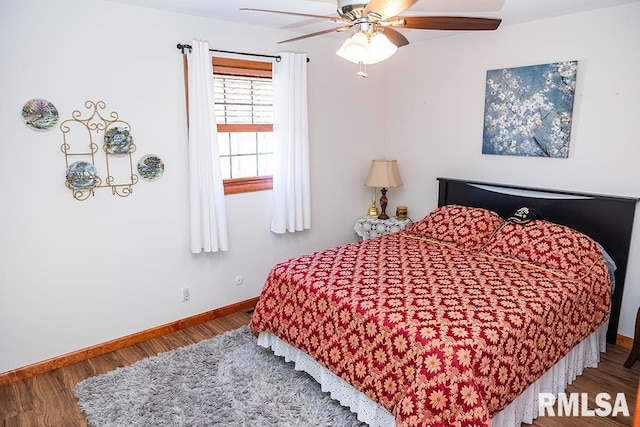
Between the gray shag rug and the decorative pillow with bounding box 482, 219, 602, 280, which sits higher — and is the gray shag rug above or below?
below

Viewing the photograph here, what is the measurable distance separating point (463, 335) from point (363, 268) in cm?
94

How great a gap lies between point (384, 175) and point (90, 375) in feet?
9.45

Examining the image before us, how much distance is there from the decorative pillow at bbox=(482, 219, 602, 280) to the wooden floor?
0.70 meters

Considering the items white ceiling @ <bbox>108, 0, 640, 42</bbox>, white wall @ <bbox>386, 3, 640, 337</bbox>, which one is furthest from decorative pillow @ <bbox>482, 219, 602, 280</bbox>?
white ceiling @ <bbox>108, 0, 640, 42</bbox>

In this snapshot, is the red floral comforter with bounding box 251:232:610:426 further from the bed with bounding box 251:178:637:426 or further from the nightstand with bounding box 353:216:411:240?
the nightstand with bounding box 353:216:411:240

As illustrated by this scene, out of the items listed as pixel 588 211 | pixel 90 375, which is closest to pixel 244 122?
pixel 90 375

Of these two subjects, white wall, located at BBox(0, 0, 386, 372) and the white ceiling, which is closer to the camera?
white wall, located at BBox(0, 0, 386, 372)

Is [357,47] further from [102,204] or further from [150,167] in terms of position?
[102,204]

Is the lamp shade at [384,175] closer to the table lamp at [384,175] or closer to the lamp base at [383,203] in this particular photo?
the table lamp at [384,175]

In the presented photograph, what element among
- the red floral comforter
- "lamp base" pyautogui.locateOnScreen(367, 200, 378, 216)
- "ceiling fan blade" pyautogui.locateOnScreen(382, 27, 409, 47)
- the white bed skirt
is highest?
"ceiling fan blade" pyautogui.locateOnScreen(382, 27, 409, 47)

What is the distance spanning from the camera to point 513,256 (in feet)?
9.69

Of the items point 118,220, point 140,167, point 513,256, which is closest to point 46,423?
point 118,220

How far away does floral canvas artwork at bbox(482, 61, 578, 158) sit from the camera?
124 inches

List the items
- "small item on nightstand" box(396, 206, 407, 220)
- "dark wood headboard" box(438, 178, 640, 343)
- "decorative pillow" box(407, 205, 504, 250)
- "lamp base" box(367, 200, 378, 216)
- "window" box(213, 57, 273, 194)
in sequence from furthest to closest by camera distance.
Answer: "lamp base" box(367, 200, 378, 216), "small item on nightstand" box(396, 206, 407, 220), "window" box(213, 57, 273, 194), "decorative pillow" box(407, 205, 504, 250), "dark wood headboard" box(438, 178, 640, 343)
